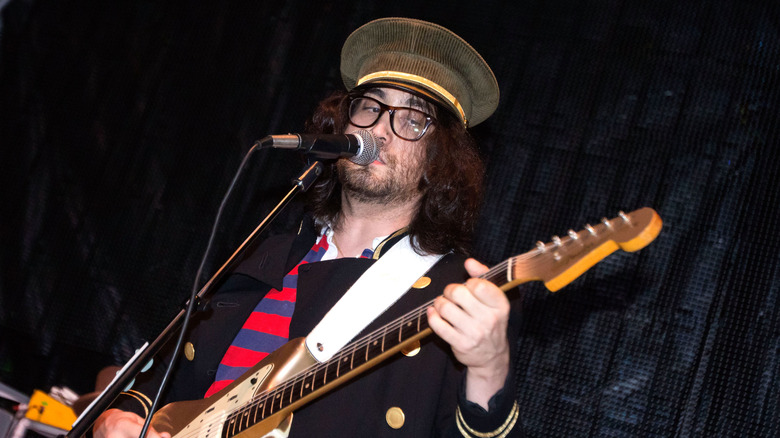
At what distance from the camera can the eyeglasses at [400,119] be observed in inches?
80.9

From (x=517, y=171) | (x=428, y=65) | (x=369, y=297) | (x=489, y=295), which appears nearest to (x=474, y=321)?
(x=489, y=295)

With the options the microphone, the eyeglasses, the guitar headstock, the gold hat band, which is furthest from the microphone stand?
the gold hat band

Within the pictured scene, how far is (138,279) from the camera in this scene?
2.95 meters

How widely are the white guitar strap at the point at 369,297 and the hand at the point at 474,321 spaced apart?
13.5 inches

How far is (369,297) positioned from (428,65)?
31.1 inches

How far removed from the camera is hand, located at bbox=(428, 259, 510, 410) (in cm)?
135

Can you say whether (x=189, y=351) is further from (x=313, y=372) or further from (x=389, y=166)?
(x=389, y=166)

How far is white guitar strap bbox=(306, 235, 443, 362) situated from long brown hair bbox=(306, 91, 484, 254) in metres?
0.06

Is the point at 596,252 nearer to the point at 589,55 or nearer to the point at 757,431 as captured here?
the point at 757,431

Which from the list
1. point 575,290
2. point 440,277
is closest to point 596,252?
point 440,277

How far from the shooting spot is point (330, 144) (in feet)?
5.07

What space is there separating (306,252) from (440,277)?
0.49 meters

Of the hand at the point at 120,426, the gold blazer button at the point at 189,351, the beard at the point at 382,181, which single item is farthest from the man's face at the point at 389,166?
the hand at the point at 120,426

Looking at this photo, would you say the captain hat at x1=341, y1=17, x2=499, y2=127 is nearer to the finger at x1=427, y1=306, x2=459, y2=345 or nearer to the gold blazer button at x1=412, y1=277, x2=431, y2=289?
the gold blazer button at x1=412, y1=277, x2=431, y2=289
